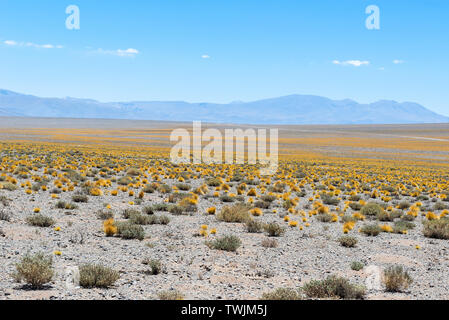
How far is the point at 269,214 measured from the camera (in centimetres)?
1653

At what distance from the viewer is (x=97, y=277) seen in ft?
24.8

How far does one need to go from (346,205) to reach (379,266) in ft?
31.5

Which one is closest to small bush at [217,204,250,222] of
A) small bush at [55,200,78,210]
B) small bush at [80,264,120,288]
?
small bush at [55,200,78,210]

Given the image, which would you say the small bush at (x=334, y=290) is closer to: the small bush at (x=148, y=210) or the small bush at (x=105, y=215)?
the small bush at (x=105, y=215)

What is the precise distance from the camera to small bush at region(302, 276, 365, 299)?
7417 mm

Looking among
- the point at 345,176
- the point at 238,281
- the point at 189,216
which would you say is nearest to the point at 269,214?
the point at 189,216

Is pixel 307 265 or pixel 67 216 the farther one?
pixel 67 216

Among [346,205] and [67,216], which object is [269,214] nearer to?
[346,205]

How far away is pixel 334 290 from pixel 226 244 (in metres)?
3.68

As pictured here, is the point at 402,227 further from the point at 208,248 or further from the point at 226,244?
the point at 208,248

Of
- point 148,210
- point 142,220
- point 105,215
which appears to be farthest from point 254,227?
point 105,215

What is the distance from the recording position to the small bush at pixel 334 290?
7.42m

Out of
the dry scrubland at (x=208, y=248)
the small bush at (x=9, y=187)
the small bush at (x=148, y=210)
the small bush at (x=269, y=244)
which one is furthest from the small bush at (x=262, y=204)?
the small bush at (x=9, y=187)

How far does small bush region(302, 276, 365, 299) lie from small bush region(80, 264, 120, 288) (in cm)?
335
